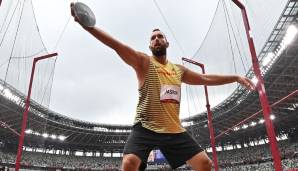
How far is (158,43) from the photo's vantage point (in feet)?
9.52

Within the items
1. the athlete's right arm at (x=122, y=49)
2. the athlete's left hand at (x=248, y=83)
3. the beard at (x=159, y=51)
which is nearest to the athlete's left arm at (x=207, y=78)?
the athlete's left hand at (x=248, y=83)

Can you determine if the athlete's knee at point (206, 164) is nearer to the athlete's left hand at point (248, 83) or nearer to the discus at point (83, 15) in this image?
the athlete's left hand at point (248, 83)

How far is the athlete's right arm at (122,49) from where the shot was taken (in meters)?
2.25

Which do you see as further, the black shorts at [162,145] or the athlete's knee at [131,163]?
the black shorts at [162,145]

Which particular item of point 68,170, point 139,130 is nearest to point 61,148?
point 68,170

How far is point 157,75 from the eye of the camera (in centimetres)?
286

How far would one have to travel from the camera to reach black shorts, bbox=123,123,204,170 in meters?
2.65

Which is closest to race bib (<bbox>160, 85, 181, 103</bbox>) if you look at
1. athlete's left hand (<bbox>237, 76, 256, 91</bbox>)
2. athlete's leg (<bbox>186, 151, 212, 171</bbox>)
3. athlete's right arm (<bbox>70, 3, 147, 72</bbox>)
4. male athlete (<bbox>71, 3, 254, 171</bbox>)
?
male athlete (<bbox>71, 3, 254, 171</bbox>)

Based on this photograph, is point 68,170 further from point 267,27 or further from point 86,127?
point 267,27

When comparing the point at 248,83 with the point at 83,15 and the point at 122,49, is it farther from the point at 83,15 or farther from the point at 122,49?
the point at 83,15

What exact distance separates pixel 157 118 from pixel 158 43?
75 cm

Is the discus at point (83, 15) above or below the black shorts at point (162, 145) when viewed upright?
above

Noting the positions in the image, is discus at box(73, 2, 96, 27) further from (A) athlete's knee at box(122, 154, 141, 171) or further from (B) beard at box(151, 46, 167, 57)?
(A) athlete's knee at box(122, 154, 141, 171)

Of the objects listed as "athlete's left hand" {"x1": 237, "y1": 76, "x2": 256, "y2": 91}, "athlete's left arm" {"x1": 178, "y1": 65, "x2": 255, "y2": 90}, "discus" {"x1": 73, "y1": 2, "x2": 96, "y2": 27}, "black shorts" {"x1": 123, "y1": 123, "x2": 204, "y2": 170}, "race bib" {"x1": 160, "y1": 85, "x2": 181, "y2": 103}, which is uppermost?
"discus" {"x1": 73, "y1": 2, "x2": 96, "y2": 27}
